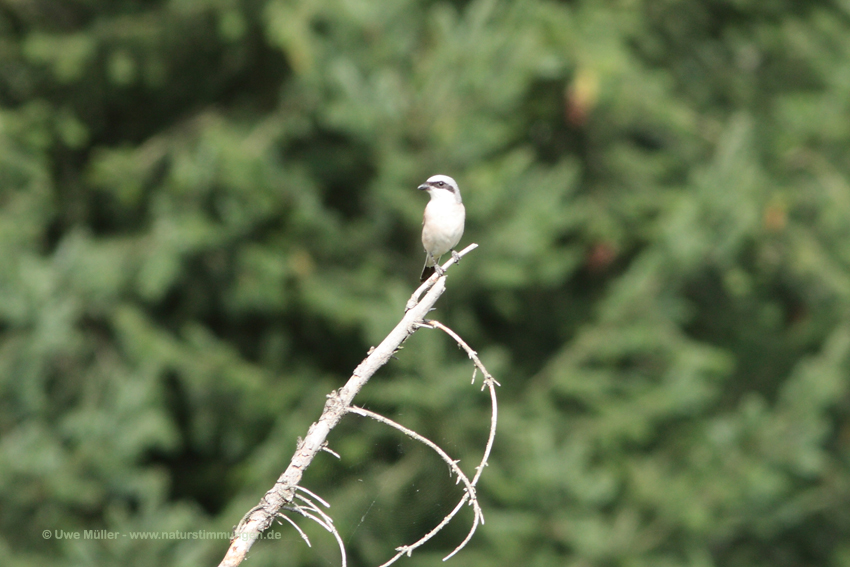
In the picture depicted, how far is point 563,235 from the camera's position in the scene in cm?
838

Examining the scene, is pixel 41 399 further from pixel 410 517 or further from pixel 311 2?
pixel 410 517

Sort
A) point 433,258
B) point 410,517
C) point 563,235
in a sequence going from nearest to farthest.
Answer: point 410,517 < point 433,258 < point 563,235

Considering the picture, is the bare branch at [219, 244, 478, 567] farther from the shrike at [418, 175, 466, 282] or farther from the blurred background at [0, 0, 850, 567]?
the blurred background at [0, 0, 850, 567]

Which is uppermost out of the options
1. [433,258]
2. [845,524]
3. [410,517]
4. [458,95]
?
[458,95]

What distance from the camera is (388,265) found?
294 inches

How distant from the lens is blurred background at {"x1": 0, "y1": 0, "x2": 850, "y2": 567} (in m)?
6.77

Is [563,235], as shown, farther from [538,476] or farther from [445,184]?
[445,184]

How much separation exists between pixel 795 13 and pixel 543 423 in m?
5.85

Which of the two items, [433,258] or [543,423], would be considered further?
[543,423]

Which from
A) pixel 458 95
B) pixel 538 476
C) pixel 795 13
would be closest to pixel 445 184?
pixel 458 95

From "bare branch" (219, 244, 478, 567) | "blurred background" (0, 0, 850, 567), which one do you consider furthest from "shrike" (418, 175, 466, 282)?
"bare branch" (219, 244, 478, 567)

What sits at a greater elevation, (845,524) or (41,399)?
(845,524)

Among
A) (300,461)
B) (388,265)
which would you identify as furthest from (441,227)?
(388,265)

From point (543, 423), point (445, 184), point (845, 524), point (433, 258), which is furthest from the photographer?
point (845, 524)
